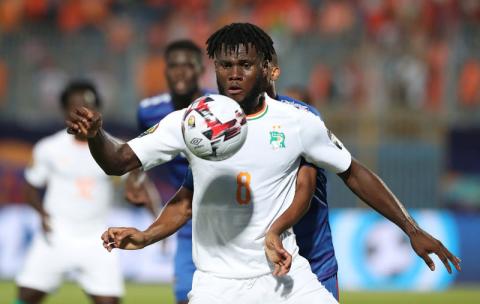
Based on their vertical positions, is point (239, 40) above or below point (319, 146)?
above

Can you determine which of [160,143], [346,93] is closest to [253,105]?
[160,143]

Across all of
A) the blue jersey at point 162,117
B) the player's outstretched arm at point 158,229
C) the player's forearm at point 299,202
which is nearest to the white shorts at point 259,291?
the player's forearm at point 299,202

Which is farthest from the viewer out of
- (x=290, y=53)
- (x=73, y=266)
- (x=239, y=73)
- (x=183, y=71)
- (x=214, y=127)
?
(x=290, y=53)

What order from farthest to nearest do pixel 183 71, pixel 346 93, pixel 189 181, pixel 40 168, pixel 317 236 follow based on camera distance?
1. pixel 346 93
2. pixel 40 168
3. pixel 183 71
4. pixel 317 236
5. pixel 189 181

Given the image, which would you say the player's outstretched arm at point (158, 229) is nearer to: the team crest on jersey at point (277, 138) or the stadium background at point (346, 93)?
the team crest on jersey at point (277, 138)

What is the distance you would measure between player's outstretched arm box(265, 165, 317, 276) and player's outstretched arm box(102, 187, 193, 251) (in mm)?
655

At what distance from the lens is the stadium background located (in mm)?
15164

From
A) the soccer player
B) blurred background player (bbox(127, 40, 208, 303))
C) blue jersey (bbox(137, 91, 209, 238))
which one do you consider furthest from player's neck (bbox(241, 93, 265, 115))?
blue jersey (bbox(137, 91, 209, 238))

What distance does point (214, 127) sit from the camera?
477 cm

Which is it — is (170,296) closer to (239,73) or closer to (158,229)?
(158,229)

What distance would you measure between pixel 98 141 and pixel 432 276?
11.2m

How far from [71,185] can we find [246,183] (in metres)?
4.73

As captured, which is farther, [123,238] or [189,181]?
[189,181]

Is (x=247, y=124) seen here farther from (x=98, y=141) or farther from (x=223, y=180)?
(x=98, y=141)
